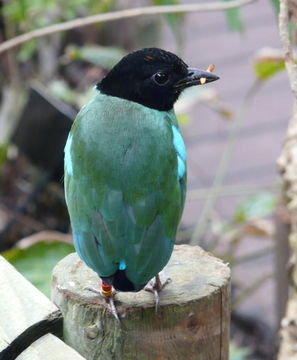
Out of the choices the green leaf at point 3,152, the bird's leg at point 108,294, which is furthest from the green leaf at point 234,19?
the bird's leg at point 108,294

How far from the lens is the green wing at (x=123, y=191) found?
2092 millimetres

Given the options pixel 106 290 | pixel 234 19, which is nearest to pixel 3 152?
pixel 234 19

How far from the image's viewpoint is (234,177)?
686 centimetres

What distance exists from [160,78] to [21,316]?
2.90 ft

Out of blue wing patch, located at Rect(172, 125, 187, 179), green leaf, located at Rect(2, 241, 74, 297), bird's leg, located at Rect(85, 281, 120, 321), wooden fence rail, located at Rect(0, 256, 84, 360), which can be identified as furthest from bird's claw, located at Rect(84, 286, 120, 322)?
green leaf, located at Rect(2, 241, 74, 297)

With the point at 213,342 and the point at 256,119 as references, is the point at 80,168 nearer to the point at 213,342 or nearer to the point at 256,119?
the point at 213,342

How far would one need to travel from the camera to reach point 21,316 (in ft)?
6.24

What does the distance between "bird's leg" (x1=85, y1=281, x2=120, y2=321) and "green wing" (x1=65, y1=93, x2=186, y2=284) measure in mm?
33

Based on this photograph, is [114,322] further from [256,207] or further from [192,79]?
[256,207]

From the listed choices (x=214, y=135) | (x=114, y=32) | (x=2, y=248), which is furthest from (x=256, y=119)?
(x=2, y=248)

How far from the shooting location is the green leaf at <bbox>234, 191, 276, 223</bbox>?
450 centimetres

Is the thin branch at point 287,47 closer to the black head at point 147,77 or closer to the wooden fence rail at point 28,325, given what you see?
the black head at point 147,77

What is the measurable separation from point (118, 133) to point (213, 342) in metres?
0.57

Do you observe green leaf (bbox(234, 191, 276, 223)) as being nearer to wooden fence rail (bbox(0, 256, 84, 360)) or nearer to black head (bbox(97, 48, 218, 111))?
black head (bbox(97, 48, 218, 111))
